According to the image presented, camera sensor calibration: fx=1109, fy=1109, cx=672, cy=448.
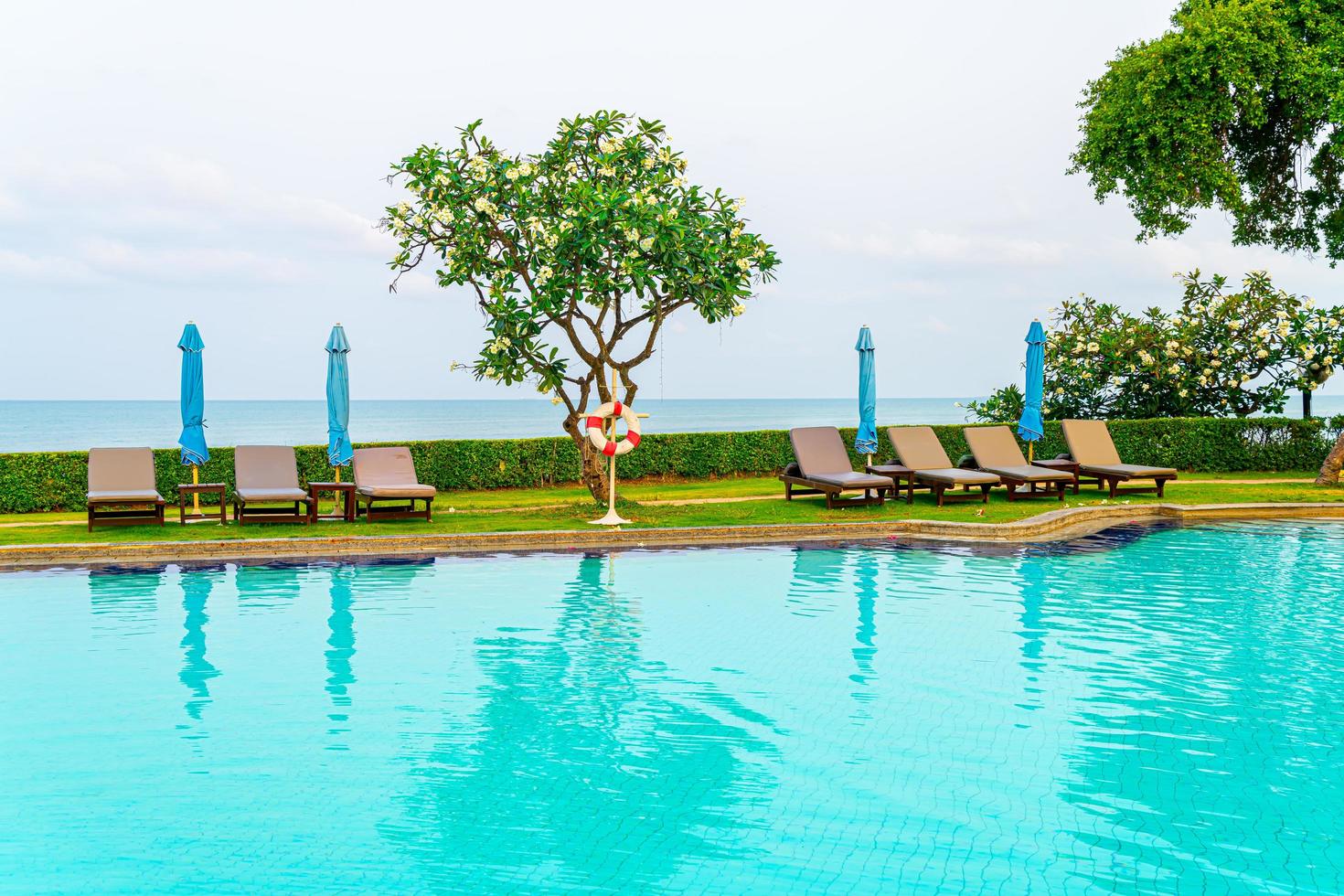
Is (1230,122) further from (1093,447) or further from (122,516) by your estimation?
(122,516)

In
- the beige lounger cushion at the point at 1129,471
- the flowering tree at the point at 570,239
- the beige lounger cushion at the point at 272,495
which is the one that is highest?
the flowering tree at the point at 570,239

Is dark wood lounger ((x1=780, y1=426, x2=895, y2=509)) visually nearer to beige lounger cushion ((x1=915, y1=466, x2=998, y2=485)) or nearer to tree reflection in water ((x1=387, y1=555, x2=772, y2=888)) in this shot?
beige lounger cushion ((x1=915, y1=466, x2=998, y2=485))

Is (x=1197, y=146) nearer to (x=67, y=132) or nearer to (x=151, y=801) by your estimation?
(x=151, y=801)

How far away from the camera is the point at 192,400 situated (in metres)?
14.5

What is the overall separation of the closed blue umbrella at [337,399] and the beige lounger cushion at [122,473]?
222 cm

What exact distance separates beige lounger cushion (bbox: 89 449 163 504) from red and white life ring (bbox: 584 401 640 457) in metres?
5.29

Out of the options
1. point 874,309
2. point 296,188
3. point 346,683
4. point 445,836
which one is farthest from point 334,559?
point 874,309

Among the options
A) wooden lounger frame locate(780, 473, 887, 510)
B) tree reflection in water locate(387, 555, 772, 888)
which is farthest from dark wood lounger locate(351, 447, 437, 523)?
tree reflection in water locate(387, 555, 772, 888)

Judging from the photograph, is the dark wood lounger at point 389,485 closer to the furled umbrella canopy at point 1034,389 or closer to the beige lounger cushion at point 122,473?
the beige lounger cushion at point 122,473

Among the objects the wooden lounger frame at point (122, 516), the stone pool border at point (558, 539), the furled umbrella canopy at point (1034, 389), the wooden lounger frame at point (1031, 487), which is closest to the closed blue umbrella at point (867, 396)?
the wooden lounger frame at point (1031, 487)

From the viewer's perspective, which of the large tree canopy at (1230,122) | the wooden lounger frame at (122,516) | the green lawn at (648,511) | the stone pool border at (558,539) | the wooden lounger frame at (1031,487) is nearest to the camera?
the stone pool border at (558,539)

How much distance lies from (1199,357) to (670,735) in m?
18.8

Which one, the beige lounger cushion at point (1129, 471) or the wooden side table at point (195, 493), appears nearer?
the wooden side table at point (195, 493)

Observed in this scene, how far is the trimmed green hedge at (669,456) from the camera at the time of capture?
15203 mm
